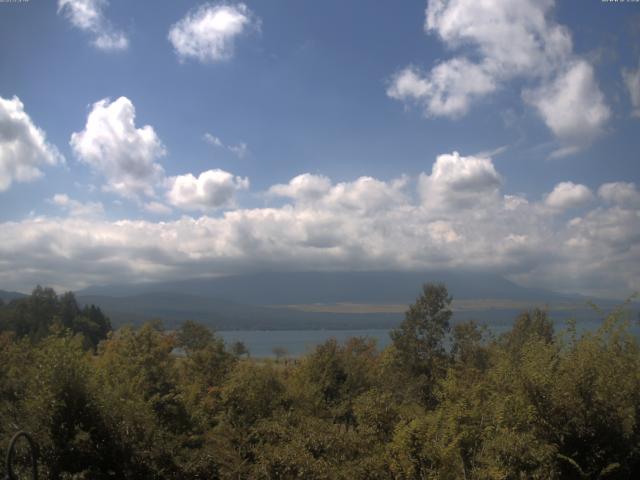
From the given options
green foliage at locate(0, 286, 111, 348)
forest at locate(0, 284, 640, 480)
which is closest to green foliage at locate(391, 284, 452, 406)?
forest at locate(0, 284, 640, 480)

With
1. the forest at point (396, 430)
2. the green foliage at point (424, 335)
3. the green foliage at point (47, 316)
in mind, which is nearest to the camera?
the forest at point (396, 430)

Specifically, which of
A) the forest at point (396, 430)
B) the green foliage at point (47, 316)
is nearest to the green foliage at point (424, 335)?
the forest at point (396, 430)

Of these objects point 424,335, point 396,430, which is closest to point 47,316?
point 424,335

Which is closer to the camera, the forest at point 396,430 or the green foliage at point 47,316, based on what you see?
the forest at point 396,430

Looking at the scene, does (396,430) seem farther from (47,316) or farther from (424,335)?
(47,316)

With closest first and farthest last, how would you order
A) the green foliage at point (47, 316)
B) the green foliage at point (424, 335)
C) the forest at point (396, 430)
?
the forest at point (396, 430) < the green foliage at point (424, 335) < the green foliage at point (47, 316)

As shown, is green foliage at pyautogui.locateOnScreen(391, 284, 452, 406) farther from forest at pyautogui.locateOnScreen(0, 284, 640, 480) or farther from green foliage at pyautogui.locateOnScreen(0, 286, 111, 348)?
green foliage at pyautogui.locateOnScreen(0, 286, 111, 348)

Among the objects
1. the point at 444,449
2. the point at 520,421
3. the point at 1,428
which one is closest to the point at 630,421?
the point at 520,421

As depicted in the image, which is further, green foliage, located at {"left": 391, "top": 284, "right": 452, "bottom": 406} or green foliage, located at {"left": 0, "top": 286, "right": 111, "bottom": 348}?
green foliage, located at {"left": 0, "top": 286, "right": 111, "bottom": 348}

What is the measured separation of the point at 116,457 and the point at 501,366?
10920 millimetres

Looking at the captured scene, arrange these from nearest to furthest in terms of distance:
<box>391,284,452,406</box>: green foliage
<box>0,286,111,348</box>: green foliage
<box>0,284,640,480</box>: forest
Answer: <box>0,284,640,480</box>: forest → <box>391,284,452,406</box>: green foliage → <box>0,286,111,348</box>: green foliage

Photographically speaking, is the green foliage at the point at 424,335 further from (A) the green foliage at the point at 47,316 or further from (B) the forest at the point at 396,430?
(A) the green foliage at the point at 47,316

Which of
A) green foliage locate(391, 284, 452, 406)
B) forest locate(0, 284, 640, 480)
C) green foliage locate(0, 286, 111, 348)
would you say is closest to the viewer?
forest locate(0, 284, 640, 480)

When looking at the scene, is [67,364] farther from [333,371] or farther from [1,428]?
[333,371]
